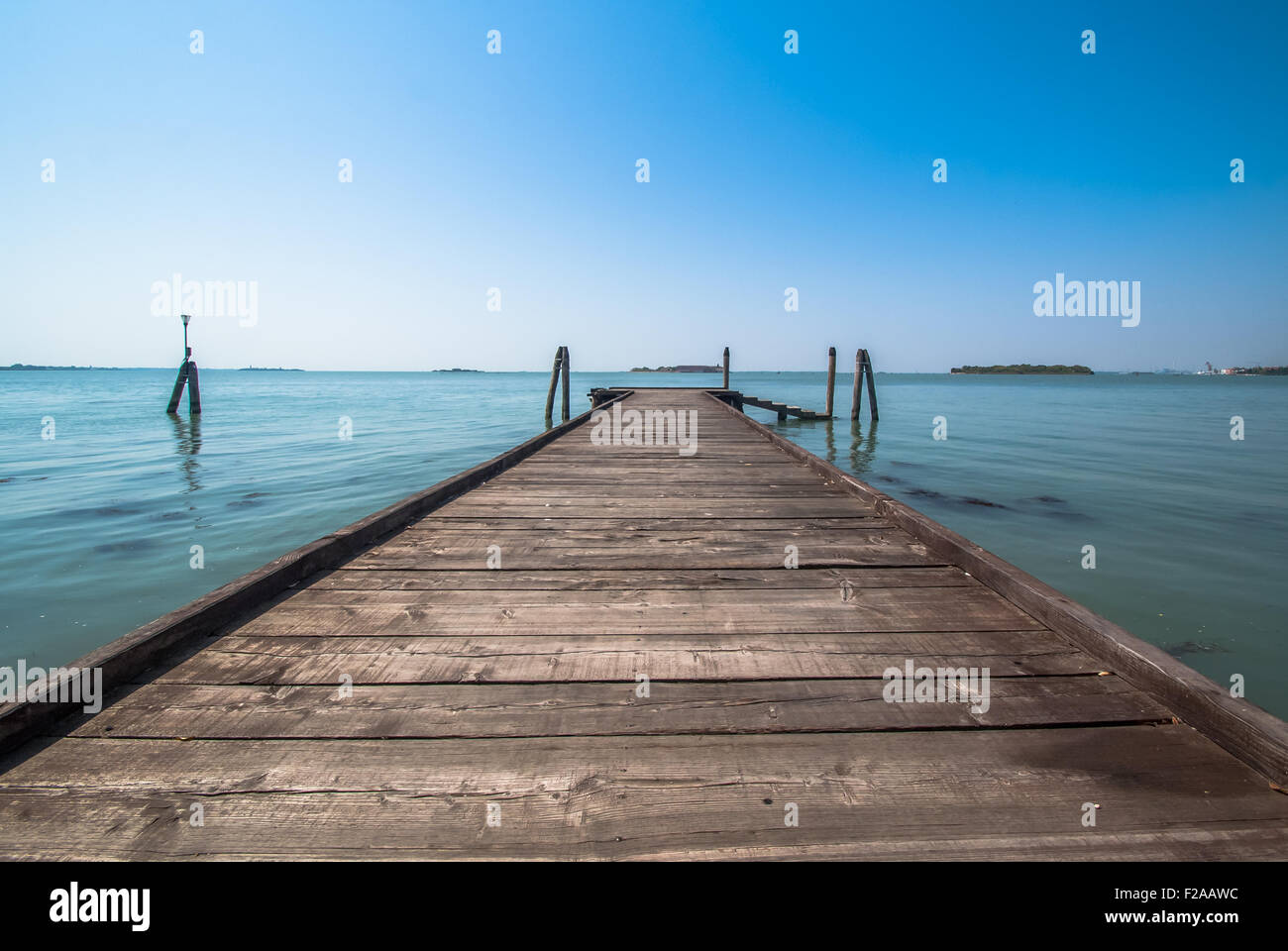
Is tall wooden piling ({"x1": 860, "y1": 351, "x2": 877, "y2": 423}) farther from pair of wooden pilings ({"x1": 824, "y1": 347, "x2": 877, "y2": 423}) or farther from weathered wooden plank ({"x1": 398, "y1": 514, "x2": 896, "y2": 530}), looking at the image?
weathered wooden plank ({"x1": 398, "y1": 514, "x2": 896, "y2": 530})

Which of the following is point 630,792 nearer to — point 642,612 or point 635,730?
point 635,730

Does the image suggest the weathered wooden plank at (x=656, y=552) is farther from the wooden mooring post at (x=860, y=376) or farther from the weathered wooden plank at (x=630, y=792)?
the wooden mooring post at (x=860, y=376)

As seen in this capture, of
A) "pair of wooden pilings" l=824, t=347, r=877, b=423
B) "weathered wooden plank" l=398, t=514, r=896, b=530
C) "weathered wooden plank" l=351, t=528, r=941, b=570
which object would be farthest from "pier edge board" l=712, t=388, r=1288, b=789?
"pair of wooden pilings" l=824, t=347, r=877, b=423

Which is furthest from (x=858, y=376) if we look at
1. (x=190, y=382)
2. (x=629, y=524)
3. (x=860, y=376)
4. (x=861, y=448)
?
(x=190, y=382)

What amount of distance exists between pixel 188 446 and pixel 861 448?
19.4 meters

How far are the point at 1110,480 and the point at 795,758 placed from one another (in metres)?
12.9

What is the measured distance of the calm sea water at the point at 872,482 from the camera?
5.03 metres

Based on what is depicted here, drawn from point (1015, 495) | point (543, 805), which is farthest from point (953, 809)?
point (1015, 495)

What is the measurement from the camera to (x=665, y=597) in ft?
9.06

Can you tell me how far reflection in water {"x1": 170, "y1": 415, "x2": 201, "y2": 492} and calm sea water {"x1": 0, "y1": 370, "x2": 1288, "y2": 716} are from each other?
0.11 metres

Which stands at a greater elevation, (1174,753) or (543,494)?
(543,494)

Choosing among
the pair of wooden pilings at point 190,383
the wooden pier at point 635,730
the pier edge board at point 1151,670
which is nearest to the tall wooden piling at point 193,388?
the pair of wooden pilings at point 190,383

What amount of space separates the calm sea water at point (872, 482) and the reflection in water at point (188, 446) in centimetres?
11
